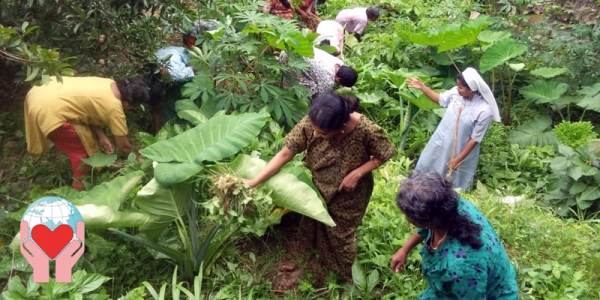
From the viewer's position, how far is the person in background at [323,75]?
14.9 ft

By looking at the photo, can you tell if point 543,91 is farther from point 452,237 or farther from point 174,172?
point 174,172

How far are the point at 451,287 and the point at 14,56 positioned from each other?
2.19 metres

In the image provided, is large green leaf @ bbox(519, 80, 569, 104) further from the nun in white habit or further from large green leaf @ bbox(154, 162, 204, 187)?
large green leaf @ bbox(154, 162, 204, 187)

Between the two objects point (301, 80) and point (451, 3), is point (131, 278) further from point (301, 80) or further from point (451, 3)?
point (451, 3)

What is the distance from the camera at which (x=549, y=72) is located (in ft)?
18.2

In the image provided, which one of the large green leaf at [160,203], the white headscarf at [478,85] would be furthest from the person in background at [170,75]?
the white headscarf at [478,85]

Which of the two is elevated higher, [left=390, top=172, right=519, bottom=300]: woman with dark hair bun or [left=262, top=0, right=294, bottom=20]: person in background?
[left=390, top=172, right=519, bottom=300]: woman with dark hair bun

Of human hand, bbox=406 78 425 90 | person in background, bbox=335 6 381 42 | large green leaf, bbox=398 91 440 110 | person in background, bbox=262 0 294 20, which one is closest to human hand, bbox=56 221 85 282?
human hand, bbox=406 78 425 90

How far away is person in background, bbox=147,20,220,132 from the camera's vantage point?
13.4 feet

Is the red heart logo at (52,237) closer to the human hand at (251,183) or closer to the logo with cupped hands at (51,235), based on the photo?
the logo with cupped hands at (51,235)

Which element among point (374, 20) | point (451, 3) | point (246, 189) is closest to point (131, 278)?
point (246, 189)

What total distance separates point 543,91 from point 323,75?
258cm

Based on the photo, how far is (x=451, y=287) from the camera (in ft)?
6.56

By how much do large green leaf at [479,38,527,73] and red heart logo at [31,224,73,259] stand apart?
449 cm
